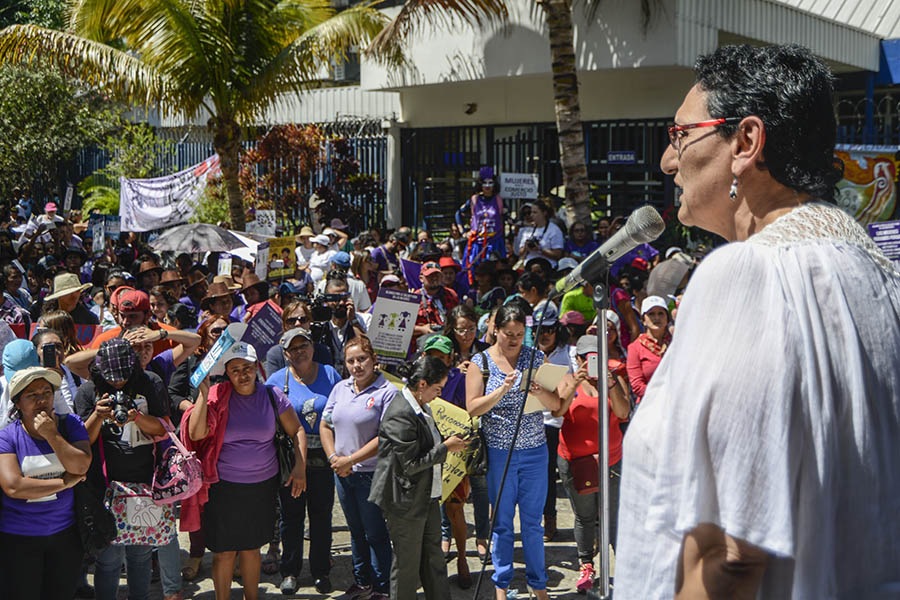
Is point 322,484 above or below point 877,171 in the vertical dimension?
below

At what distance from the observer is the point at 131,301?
7.17 metres

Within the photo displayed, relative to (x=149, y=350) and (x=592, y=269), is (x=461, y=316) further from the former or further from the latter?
(x=592, y=269)

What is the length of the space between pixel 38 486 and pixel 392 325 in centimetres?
348

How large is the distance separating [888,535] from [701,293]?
17.9 inches

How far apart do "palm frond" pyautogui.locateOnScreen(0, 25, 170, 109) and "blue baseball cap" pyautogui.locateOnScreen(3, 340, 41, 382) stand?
34.3ft

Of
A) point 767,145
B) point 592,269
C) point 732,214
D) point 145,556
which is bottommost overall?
point 145,556

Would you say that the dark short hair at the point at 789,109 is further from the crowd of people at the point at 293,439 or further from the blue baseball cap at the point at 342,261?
the blue baseball cap at the point at 342,261

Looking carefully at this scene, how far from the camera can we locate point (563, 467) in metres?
6.71

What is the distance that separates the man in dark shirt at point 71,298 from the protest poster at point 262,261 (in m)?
2.15

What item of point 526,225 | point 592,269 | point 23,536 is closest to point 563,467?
point 23,536

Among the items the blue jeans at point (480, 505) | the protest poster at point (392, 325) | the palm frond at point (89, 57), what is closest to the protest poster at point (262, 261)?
A: the protest poster at point (392, 325)

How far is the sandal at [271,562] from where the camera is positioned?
707 centimetres

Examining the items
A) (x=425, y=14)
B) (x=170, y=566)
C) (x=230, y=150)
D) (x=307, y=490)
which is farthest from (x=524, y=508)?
(x=230, y=150)

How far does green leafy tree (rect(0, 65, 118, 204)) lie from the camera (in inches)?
923
